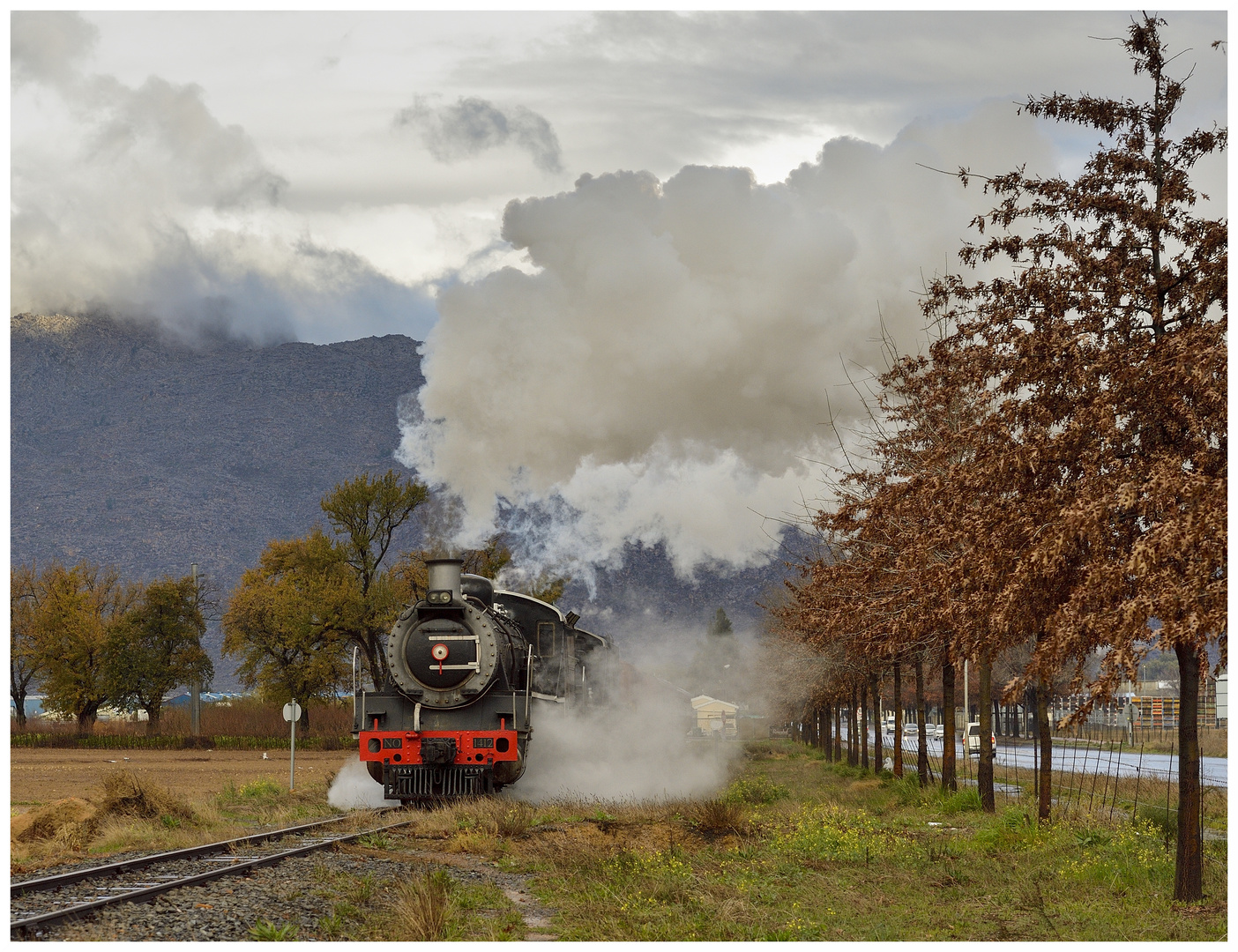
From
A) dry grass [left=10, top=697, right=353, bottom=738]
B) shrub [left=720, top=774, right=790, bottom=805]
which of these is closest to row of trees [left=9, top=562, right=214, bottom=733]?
dry grass [left=10, top=697, right=353, bottom=738]

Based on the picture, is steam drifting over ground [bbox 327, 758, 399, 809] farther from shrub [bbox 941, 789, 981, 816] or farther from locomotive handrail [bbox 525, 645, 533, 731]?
shrub [bbox 941, 789, 981, 816]

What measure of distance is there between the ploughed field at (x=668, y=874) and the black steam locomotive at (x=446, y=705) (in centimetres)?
76

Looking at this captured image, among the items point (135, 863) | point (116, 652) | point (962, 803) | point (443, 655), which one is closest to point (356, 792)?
point (443, 655)

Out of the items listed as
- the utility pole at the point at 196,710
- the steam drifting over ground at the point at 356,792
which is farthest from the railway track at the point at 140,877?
the utility pole at the point at 196,710

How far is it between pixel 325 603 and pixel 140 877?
1954 inches

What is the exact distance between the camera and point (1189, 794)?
10.9 metres

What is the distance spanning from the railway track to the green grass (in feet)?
10.2

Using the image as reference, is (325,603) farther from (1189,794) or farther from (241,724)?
(1189,794)

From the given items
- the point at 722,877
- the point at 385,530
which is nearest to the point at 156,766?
the point at 385,530

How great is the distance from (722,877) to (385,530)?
53.6 metres

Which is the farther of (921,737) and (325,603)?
(325,603)

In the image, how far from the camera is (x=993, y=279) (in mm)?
Result: 12516

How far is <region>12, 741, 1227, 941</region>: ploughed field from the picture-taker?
9.84 m

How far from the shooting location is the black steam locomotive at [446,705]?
1945 centimetres
